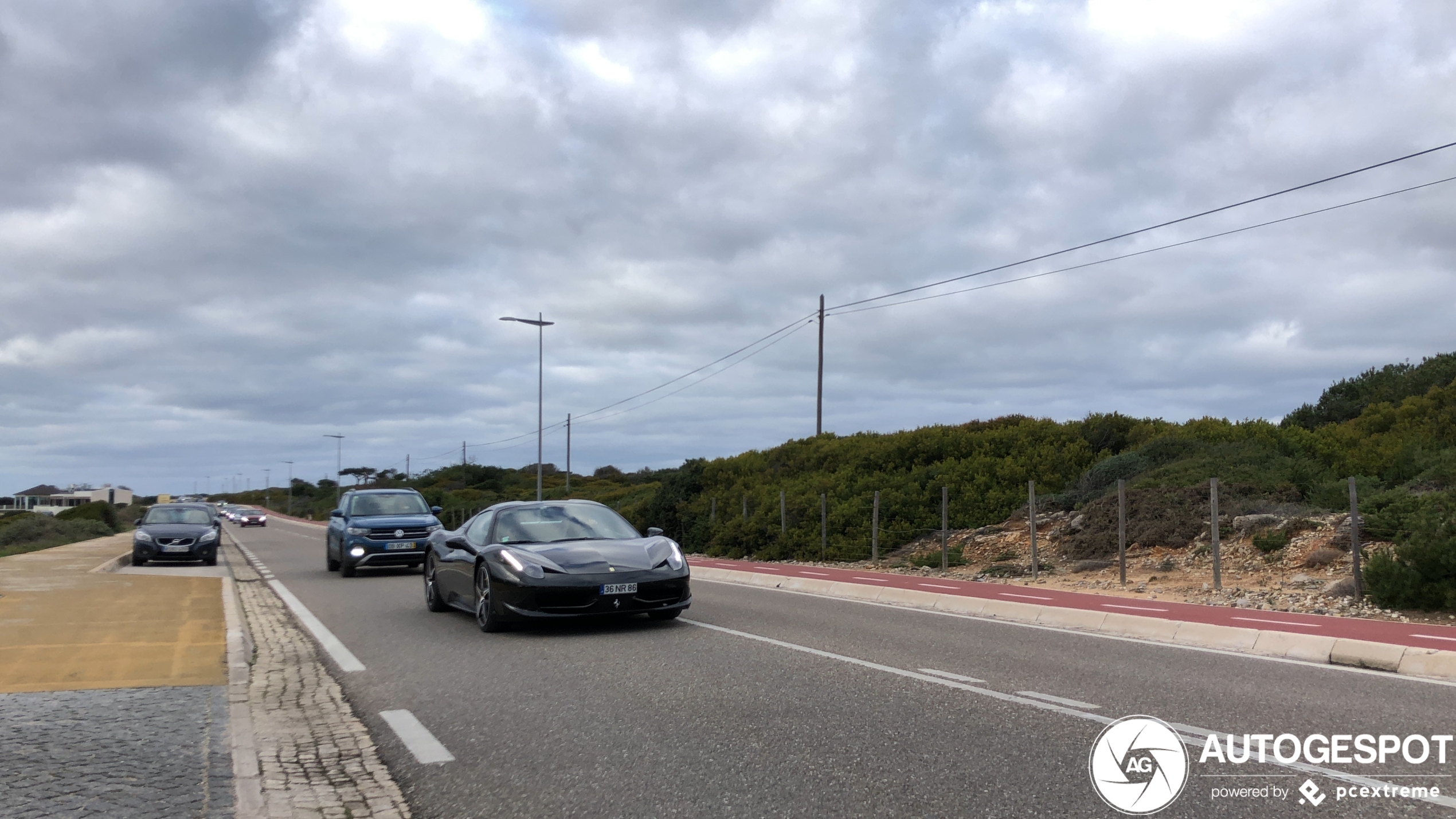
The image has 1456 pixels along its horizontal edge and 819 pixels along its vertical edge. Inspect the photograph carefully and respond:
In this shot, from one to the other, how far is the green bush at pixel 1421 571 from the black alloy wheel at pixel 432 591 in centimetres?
1104

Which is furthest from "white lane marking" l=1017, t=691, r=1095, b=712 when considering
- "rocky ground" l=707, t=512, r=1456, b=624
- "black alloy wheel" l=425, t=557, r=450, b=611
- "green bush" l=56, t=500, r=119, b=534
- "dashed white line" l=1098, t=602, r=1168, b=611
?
"green bush" l=56, t=500, r=119, b=534

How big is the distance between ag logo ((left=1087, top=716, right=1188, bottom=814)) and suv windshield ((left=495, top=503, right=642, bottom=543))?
19.5 feet

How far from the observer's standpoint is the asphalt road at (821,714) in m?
4.30

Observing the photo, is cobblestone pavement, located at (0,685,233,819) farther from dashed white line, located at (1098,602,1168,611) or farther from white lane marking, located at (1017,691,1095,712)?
dashed white line, located at (1098,602,1168,611)

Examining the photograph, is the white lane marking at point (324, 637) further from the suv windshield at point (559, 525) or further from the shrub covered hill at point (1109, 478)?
the shrub covered hill at point (1109, 478)

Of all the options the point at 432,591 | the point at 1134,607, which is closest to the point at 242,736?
the point at 432,591

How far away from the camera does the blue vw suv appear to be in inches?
709

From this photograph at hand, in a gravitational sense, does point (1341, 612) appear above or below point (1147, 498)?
below

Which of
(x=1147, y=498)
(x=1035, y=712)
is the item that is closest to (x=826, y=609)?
(x=1035, y=712)

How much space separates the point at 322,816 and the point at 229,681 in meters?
3.47

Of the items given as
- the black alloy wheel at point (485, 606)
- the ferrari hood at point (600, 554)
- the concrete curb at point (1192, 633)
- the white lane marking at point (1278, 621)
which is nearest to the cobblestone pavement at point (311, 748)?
the black alloy wheel at point (485, 606)

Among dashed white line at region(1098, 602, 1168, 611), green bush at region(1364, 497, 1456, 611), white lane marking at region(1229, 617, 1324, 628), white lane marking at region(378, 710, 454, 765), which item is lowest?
dashed white line at region(1098, 602, 1168, 611)

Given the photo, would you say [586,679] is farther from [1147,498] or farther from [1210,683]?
[1147,498]

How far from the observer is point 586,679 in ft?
23.6
